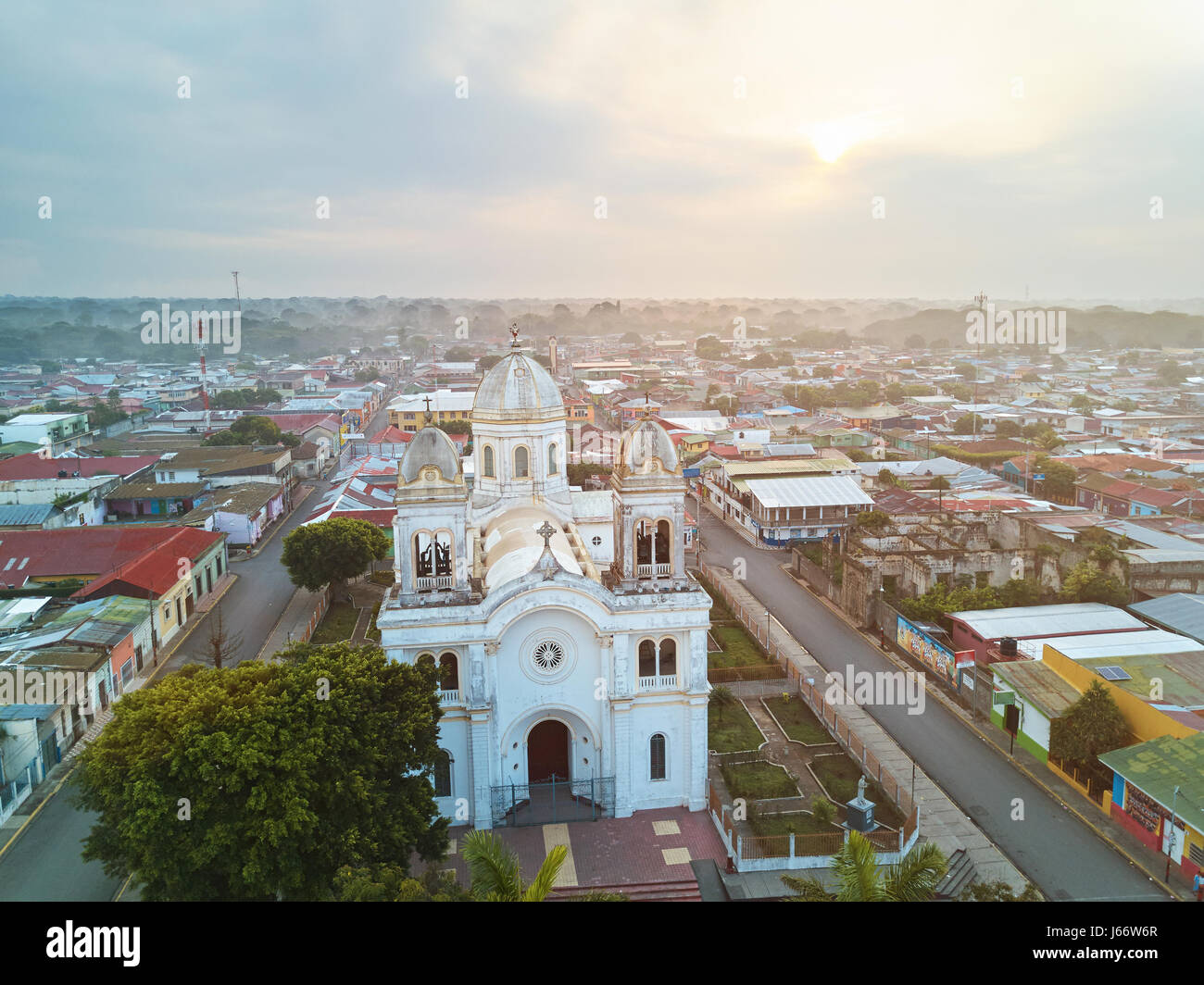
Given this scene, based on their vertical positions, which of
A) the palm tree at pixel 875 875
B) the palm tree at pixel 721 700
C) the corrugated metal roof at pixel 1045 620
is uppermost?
the palm tree at pixel 875 875

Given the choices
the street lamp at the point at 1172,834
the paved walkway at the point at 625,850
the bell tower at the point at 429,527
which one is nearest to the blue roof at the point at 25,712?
the bell tower at the point at 429,527

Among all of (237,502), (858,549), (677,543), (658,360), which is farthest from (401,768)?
(658,360)

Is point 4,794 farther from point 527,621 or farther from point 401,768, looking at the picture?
point 527,621

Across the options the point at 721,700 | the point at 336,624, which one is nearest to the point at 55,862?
the point at 336,624

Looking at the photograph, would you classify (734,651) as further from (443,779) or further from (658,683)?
(443,779)

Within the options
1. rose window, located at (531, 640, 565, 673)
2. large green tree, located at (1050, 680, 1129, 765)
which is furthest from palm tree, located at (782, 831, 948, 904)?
large green tree, located at (1050, 680, 1129, 765)

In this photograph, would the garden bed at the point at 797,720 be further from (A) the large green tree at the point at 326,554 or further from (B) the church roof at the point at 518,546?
(A) the large green tree at the point at 326,554
